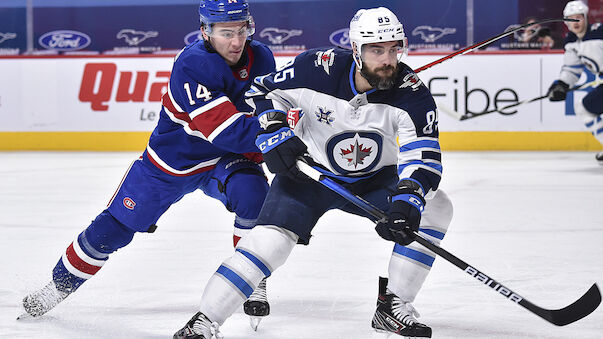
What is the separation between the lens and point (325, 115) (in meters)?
2.42

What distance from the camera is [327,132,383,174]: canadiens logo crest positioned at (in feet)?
7.89

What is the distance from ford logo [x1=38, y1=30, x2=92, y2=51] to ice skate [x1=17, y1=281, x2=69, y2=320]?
6.10 m

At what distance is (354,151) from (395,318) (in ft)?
1.39

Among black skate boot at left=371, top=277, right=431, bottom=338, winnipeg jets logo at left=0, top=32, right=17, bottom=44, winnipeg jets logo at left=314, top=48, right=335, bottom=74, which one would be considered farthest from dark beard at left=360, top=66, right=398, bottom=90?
winnipeg jets logo at left=0, top=32, right=17, bottom=44

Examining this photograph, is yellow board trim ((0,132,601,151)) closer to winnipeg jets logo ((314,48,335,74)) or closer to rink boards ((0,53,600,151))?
rink boards ((0,53,600,151))

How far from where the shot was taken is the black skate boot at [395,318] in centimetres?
235

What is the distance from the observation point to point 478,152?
791 centimetres

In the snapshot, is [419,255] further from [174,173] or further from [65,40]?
[65,40]

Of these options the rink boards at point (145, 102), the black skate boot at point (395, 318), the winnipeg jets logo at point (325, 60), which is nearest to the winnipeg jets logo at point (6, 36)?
the rink boards at point (145, 102)

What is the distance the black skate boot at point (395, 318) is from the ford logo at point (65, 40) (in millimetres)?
6558

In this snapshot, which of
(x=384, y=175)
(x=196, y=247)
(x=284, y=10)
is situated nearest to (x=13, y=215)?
(x=196, y=247)

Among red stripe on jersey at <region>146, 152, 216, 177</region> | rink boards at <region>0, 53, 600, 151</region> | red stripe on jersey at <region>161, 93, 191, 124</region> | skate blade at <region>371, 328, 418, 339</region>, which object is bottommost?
rink boards at <region>0, 53, 600, 151</region>

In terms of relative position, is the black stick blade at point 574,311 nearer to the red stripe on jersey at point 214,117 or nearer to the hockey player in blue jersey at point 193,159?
the hockey player in blue jersey at point 193,159

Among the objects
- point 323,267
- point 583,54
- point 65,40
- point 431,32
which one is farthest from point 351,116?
point 65,40
